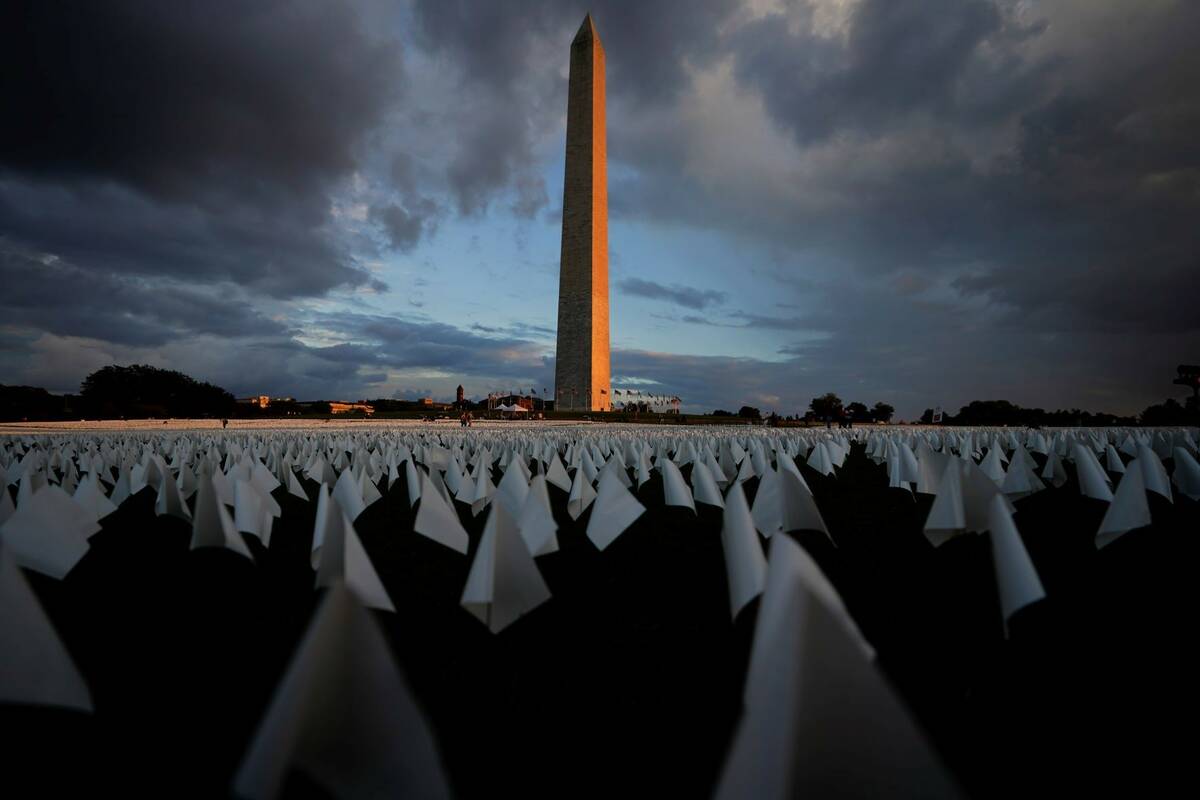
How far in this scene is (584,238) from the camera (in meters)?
30.8

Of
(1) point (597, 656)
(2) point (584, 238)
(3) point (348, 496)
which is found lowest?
(1) point (597, 656)

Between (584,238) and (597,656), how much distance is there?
30425 mm

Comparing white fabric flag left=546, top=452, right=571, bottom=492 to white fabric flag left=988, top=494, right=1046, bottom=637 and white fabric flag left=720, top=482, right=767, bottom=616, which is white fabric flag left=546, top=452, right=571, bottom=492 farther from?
white fabric flag left=988, top=494, right=1046, bottom=637

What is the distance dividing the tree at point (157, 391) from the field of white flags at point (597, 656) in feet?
137

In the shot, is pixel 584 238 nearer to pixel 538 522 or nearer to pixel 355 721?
pixel 538 522

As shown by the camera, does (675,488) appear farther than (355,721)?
Yes

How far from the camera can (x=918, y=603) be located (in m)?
2.88

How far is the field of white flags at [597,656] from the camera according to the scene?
3.15ft

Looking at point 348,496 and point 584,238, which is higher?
point 584,238

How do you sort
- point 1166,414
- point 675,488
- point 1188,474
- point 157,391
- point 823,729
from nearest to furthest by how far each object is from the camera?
point 823,729
point 675,488
point 1188,474
point 1166,414
point 157,391

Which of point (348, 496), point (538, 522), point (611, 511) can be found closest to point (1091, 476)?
point (611, 511)

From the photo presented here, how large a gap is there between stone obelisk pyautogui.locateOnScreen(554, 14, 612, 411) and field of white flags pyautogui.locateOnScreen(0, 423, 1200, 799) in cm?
2794

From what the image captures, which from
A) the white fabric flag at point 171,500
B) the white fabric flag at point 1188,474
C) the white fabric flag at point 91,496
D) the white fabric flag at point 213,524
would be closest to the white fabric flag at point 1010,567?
the white fabric flag at point 213,524

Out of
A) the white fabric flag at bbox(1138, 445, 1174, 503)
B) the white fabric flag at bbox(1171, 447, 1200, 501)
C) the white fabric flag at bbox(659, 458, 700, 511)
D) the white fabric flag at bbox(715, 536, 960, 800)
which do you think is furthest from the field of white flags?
the white fabric flag at bbox(1171, 447, 1200, 501)
